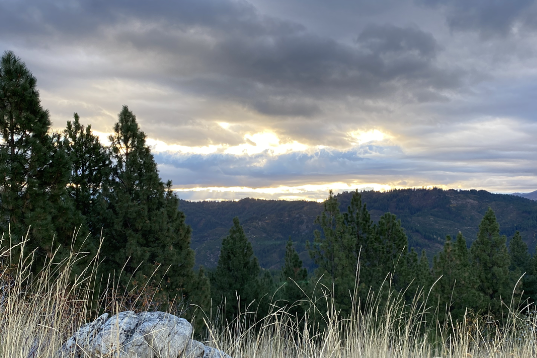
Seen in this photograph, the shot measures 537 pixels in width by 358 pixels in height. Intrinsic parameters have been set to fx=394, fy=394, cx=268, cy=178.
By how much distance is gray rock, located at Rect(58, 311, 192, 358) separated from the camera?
12.6 ft

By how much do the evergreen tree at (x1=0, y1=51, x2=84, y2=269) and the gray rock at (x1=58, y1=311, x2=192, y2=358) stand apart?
642 centimetres

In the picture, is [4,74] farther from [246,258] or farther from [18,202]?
[246,258]

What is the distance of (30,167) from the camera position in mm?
10195

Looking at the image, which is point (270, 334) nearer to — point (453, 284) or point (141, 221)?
point (141, 221)

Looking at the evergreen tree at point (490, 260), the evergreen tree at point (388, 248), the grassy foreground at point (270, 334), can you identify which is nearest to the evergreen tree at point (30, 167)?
the grassy foreground at point (270, 334)

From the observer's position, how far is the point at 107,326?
4078 mm

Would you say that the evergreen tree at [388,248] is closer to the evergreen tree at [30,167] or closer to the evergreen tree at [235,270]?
the evergreen tree at [235,270]

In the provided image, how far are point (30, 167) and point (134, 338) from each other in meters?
8.18

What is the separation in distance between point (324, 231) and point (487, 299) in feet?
42.9

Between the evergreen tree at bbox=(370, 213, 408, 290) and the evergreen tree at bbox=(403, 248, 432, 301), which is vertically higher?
the evergreen tree at bbox=(370, 213, 408, 290)

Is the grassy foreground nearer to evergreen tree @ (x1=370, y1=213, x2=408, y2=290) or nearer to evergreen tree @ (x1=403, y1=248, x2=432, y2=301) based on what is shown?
evergreen tree @ (x1=403, y1=248, x2=432, y2=301)

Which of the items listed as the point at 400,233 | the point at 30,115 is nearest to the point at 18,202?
the point at 30,115

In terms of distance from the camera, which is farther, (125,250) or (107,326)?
(125,250)

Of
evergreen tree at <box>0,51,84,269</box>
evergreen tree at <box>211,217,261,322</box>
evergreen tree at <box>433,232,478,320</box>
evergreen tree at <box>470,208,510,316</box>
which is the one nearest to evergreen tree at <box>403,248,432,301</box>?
evergreen tree at <box>433,232,478,320</box>
